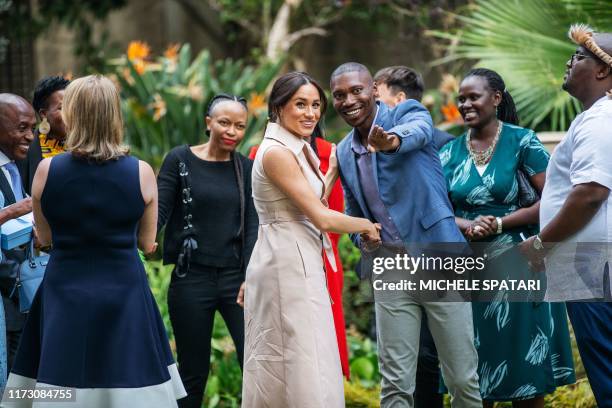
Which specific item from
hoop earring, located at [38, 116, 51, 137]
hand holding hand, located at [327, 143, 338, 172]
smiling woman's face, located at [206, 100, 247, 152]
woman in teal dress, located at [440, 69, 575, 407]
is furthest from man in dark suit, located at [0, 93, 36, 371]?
woman in teal dress, located at [440, 69, 575, 407]

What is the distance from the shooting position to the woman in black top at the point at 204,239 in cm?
534

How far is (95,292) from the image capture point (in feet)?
Answer: 13.2

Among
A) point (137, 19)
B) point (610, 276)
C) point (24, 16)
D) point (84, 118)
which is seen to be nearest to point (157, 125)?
point (24, 16)

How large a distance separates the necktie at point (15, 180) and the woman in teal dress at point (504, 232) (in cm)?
235

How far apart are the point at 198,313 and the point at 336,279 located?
0.89 m

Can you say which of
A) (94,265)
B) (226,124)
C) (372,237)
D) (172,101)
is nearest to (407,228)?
(372,237)

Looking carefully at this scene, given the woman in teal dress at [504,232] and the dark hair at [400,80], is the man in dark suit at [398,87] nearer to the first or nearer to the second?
the dark hair at [400,80]

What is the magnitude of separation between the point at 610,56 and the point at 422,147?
3.30ft

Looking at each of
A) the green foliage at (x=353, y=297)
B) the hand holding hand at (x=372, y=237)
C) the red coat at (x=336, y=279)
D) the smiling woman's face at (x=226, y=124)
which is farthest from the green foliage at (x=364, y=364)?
the hand holding hand at (x=372, y=237)

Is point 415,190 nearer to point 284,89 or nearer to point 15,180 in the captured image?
point 284,89

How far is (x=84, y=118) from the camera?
403cm

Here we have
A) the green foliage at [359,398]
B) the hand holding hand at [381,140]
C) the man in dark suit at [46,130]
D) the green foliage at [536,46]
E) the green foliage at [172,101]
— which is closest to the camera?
the hand holding hand at [381,140]

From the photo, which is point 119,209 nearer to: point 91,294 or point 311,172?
point 91,294

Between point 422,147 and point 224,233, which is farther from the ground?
point 422,147
